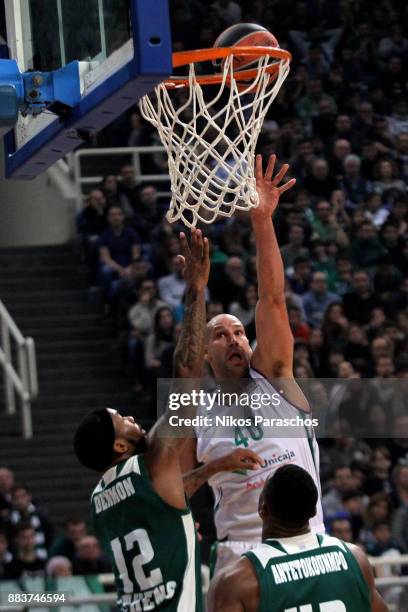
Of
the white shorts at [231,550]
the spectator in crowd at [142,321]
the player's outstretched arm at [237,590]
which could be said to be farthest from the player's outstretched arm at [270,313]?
the spectator in crowd at [142,321]

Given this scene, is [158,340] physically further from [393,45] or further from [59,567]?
[393,45]

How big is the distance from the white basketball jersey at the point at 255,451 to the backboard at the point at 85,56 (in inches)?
50.8

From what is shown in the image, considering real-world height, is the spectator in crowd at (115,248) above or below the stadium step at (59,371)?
above

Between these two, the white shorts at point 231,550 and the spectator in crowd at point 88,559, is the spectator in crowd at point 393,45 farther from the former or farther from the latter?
the white shorts at point 231,550

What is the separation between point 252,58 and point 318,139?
27.0ft

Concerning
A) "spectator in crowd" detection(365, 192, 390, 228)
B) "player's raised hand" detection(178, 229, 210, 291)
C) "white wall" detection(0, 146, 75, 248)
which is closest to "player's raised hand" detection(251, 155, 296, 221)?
"player's raised hand" detection(178, 229, 210, 291)

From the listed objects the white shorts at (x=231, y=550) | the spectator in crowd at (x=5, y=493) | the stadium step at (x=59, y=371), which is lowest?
the stadium step at (x=59, y=371)

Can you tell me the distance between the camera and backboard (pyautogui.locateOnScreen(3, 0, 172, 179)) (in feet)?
14.4

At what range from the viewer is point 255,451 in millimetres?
5551

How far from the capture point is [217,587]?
4449mm

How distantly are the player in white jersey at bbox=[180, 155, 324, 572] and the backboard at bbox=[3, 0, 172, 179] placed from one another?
0.99 meters

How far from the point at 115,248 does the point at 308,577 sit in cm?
814

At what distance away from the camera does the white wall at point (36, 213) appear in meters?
13.8

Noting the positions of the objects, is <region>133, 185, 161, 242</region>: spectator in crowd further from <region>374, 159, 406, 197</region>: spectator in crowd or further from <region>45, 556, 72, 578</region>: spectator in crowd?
<region>45, 556, 72, 578</region>: spectator in crowd
